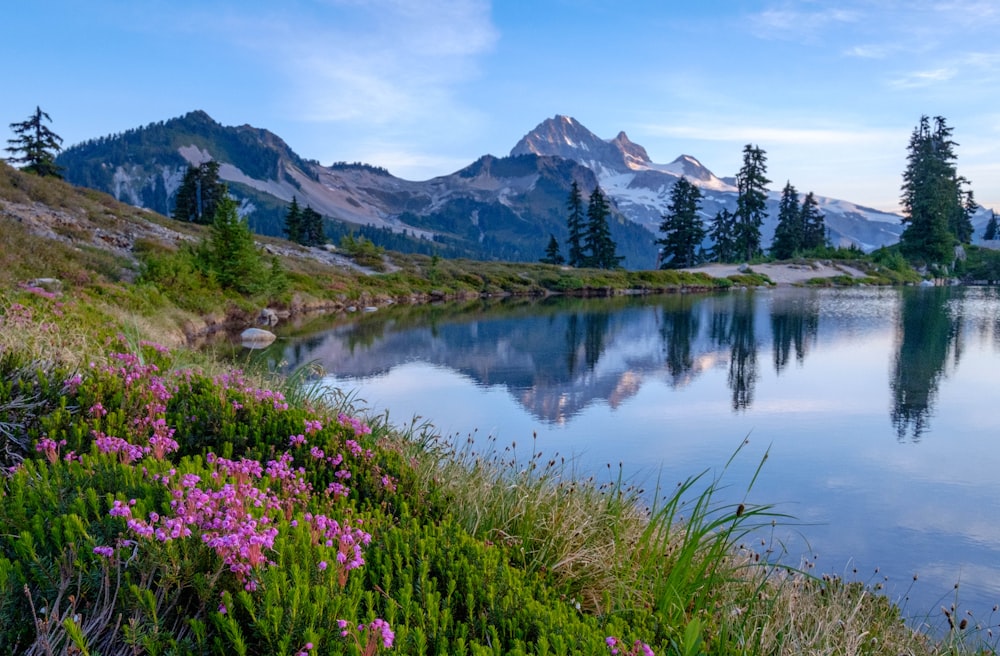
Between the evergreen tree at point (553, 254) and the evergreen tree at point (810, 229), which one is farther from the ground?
the evergreen tree at point (810, 229)

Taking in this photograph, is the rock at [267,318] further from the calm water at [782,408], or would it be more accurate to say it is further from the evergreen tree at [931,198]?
the evergreen tree at [931,198]

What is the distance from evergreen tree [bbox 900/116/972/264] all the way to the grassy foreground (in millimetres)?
82755

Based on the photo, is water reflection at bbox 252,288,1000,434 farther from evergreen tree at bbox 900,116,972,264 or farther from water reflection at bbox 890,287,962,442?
evergreen tree at bbox 900,116,972,264

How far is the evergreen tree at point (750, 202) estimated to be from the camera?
284ft

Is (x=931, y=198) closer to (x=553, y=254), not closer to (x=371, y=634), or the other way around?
(x=553, y=254)

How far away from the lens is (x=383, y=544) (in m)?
3.38

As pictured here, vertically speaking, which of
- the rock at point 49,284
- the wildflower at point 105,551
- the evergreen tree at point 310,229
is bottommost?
the wildflower at point 105,551

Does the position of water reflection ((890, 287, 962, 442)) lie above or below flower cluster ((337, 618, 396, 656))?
below

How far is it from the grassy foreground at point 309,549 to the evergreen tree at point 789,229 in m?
87.9

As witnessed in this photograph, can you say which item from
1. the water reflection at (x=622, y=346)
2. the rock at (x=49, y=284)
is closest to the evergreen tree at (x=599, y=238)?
the water reflection at (x=622, y=346)

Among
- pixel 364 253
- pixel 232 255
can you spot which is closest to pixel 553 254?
pixel 364 253

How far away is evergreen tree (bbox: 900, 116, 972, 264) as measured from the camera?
240 ft

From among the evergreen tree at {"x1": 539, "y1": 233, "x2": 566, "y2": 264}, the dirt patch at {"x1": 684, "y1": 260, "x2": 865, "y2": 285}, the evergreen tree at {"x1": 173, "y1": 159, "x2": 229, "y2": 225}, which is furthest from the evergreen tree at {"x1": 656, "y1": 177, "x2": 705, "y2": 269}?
the evergreen tree at {"x1": 173, "y1": 159, "x2": 229, "y2": 225}

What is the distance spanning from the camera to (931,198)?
71938mm
